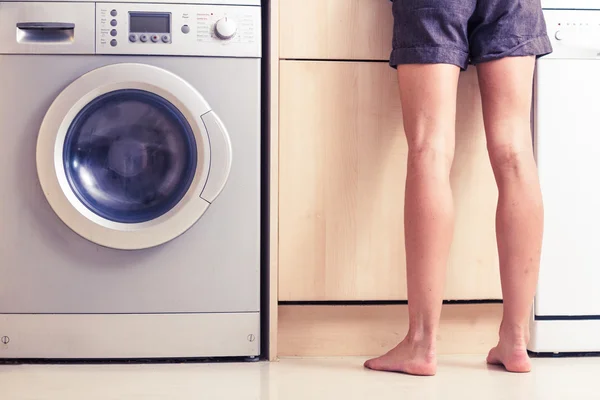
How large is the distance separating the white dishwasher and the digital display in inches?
32.0

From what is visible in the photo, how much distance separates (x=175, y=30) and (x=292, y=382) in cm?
77

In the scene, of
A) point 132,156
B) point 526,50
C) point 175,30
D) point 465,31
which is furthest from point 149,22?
point 526,50

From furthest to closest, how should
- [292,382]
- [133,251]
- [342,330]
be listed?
[342,330]
[133,251]
[292,382]

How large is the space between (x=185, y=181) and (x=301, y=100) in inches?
12.1

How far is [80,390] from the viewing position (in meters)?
1.30

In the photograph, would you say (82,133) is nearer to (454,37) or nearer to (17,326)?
(17,326)

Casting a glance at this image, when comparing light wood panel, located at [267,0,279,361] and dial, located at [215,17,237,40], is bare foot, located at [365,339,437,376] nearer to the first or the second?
light wood panel, located at [267,0,279,361]

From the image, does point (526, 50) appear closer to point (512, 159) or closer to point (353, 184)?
point (512, 159)

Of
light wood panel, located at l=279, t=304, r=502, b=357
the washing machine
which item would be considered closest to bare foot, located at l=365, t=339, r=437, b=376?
light wood panel, located at l=279, t=304, r=502, b=357

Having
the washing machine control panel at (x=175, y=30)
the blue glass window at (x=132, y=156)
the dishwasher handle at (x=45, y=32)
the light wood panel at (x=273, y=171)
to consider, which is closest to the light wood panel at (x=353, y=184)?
the light wood panel at (x=273, y=171)

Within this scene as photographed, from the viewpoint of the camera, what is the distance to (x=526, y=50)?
4.77ft

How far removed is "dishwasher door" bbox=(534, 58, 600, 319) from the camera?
5.12 feet

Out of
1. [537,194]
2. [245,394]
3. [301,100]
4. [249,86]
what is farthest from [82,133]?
[537,194]

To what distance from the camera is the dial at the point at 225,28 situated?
1521 mm
